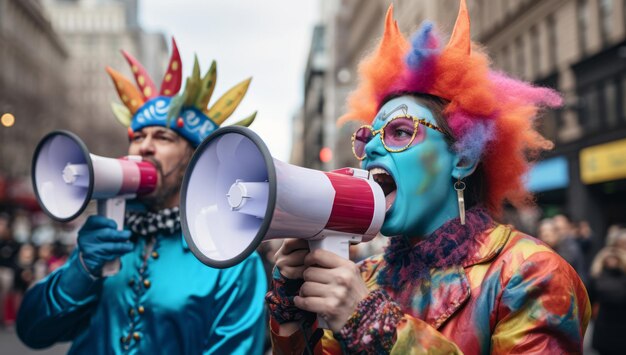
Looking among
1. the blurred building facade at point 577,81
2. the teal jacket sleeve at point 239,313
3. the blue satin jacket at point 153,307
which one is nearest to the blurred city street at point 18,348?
the blue satin jacket at point 153,307

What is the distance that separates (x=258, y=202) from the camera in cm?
167

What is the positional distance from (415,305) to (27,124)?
32.4 m

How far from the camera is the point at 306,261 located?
1.66 m

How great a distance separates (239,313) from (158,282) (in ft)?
1.30

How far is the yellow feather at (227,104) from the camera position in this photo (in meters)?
3.11

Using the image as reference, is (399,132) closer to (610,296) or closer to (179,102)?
(179,102)

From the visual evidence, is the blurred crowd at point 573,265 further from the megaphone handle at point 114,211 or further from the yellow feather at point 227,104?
the megaphone handle at point 114,211

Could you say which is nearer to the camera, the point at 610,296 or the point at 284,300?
the point at 284,300

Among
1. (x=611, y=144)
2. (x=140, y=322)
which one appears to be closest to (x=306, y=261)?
(x=140, y=322)

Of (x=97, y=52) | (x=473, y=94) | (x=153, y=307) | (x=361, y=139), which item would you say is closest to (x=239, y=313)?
(x=153, y=307)

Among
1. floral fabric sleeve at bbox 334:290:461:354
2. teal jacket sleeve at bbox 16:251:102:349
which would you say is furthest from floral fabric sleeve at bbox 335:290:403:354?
teal jacket sleeve at bbox 16:251:102:349

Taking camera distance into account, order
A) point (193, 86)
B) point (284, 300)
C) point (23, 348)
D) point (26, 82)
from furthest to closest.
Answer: point (26, 82) → point (23, 348) → point (193, 86) → point (284, 300)

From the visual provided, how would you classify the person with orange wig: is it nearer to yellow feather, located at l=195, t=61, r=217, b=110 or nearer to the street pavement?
yellow feather, located at l=195, t=61, r=217, b=110

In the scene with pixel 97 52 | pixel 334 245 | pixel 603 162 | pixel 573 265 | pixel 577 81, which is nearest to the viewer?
pixel 334 245
